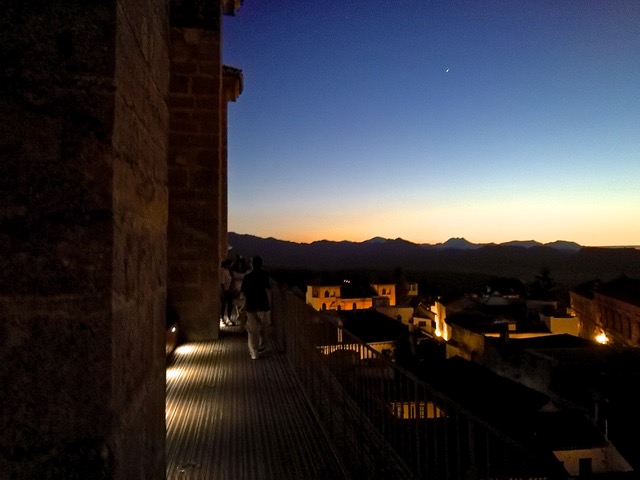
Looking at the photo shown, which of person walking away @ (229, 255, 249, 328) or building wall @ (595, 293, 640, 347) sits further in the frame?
building wall @ (595, 293, 640, 347)

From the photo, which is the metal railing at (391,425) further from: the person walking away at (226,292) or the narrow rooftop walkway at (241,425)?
the person walking away at (226,292)

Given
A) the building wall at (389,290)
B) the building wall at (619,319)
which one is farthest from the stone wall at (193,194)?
the building wall at (389,290)

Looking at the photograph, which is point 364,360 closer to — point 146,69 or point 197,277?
point 146,69

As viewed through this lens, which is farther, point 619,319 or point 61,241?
point 619,319

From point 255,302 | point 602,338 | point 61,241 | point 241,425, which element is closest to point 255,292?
point 255,302

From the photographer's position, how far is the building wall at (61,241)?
148 cm

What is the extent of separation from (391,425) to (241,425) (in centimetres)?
201

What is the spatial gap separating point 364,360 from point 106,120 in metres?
2.30

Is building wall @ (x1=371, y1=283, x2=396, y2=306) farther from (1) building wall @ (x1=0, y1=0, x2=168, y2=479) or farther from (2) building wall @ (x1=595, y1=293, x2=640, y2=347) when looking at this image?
(1) building wall @ (x1=0, y1=0, x2=168, y2=479)

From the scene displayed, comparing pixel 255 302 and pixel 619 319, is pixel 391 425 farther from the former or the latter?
pixel 619 319

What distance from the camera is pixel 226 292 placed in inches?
392

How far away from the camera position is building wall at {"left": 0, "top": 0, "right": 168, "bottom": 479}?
1.48 metres

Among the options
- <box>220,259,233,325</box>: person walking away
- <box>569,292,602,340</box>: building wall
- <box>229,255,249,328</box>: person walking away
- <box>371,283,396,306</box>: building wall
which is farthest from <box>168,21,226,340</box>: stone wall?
<box>371,283,396,306</box>: building wall

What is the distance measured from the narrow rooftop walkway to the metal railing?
0.21 m
